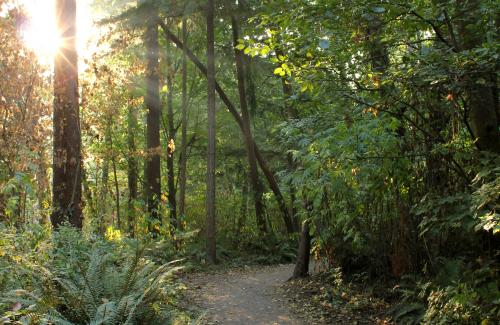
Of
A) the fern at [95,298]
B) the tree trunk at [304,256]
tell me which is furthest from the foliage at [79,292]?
the tree trunk at [304,256]

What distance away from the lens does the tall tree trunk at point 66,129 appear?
848 cm

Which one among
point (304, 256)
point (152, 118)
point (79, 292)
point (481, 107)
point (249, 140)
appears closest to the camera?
point (79, 292)

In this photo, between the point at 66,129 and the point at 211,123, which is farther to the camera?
the point at 211,123

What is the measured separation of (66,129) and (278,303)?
5189 millimetres

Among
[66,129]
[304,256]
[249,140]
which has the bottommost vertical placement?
Result: [304,256]

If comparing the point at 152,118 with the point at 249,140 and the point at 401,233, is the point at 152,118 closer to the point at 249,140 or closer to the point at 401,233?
the point at 249,140

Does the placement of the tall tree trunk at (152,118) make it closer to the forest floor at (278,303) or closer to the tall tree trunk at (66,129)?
the forest floor at (278,303)

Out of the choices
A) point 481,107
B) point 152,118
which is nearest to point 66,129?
point 152,118

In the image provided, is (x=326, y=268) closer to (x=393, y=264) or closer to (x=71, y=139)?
(x=393, y=264)

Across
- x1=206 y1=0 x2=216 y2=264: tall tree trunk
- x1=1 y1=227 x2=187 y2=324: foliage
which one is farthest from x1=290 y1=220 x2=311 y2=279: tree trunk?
x1=1 y1=227 x2=187 y2=324: foliage

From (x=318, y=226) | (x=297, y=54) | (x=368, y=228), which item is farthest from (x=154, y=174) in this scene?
(x=297, y=54)

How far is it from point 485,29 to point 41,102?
7518 mm

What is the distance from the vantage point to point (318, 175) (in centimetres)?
859

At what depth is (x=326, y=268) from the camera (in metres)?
9.91
